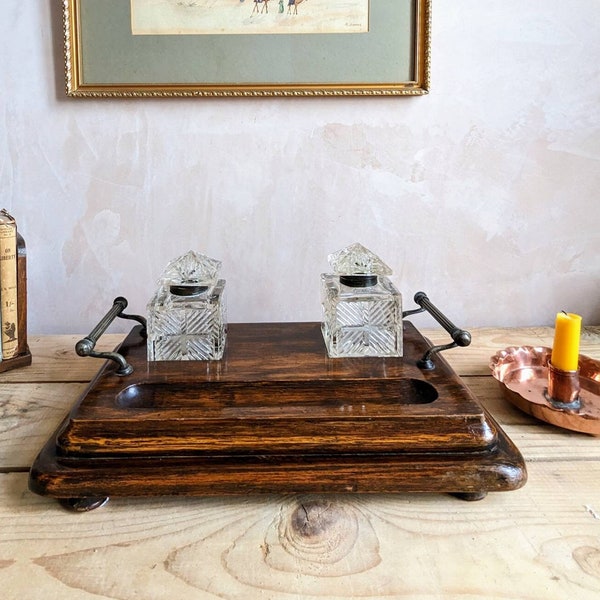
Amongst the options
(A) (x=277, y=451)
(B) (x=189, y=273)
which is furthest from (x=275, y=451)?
(B) (x=189, y=273)

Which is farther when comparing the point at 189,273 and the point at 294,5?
the point at 294,5

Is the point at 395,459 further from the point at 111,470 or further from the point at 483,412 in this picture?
the point at 111,470

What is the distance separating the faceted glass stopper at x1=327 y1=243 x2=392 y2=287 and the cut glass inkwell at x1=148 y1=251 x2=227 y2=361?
168 millimetres

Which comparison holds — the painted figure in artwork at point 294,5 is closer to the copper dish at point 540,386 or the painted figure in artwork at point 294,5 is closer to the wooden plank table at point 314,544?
the copper dish at point 540,386

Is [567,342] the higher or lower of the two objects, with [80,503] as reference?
higher

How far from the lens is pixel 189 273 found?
734 millimetres

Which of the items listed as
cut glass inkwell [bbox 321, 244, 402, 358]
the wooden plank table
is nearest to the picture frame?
cut glass inkwell [bbox 321, 244, 402, 358]

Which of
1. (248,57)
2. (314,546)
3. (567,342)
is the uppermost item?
(248,57)

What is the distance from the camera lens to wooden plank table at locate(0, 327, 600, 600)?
42cm

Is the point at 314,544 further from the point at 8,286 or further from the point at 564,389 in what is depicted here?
the point at 8,286

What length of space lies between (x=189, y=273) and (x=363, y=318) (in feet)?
0.78

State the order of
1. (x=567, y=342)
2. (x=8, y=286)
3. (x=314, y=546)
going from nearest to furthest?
(x=314, y=546)
(x=567, y=342)
(x=8, y=286)

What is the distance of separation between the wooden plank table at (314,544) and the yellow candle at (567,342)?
0.12 meters

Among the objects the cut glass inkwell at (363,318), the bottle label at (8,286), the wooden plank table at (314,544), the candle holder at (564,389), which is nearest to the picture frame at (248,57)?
the bottle label at (8,286)
